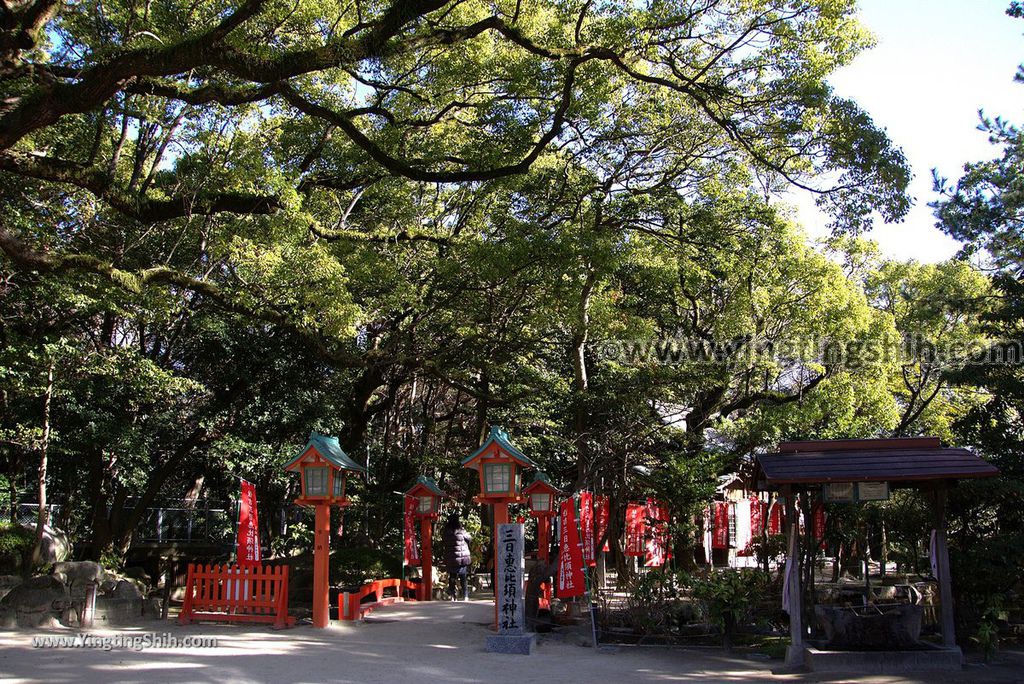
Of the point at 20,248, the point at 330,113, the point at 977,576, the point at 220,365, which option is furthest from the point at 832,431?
the point at 20,248

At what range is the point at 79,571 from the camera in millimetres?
12062

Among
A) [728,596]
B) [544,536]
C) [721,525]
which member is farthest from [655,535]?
[728,596]

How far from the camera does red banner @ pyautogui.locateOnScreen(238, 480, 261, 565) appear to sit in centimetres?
1279

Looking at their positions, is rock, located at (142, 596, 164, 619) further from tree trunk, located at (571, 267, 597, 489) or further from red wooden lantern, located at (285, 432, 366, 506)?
tree trunk, located at (571, 267, 597, 489)

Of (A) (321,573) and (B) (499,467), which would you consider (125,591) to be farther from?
(B) (499,467)

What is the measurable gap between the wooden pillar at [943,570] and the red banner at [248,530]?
9.84m

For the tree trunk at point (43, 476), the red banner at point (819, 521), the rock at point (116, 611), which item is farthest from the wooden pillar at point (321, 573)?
the red banner at point (819, 521)

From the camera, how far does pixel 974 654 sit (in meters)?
Answer: 9.77

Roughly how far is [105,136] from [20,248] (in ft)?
16.0

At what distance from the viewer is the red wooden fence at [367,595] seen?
41.0 feet

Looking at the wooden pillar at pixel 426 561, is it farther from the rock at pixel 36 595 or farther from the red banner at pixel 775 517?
the red banner at pixel 775 517

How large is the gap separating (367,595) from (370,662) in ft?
18.2

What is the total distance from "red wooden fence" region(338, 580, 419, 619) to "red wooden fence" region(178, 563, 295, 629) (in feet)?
2.79

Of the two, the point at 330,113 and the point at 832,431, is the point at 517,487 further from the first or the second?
the point at 832,431
